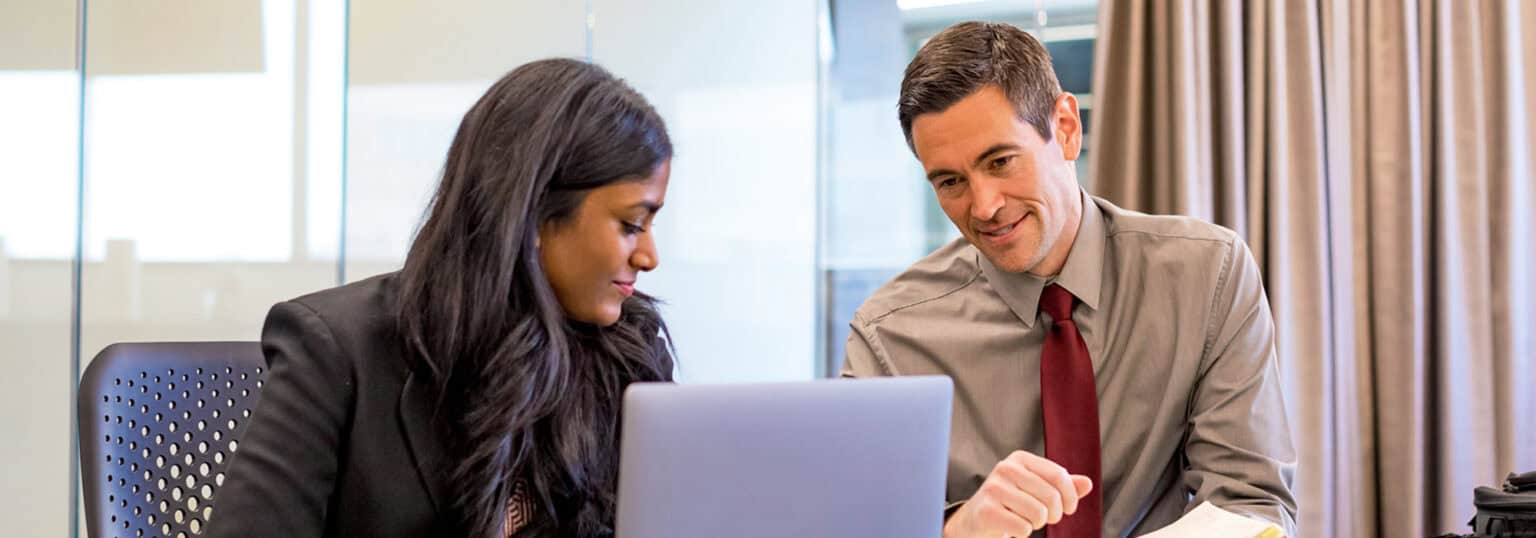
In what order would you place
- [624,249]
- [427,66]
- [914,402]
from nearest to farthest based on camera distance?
[914,402] < [624,249] < [427,66]

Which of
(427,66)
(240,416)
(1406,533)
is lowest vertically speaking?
(1406,533)

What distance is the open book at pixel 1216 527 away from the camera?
1.14 m

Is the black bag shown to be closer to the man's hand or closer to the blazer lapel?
the man's hand

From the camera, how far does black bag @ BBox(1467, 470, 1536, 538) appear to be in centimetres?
133

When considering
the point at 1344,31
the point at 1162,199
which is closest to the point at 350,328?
the point at 1162,199

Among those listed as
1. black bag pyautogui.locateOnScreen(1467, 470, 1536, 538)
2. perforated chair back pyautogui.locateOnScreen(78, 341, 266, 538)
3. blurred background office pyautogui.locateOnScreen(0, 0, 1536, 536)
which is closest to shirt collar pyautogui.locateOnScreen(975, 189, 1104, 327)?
black bag pyautogui.locateOnScreen(1467, 470, 1536, 538)

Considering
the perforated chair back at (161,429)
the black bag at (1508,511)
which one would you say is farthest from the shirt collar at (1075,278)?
the perforated chair back at (161,429)

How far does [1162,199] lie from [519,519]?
208 cm

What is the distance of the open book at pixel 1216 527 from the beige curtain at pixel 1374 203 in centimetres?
165

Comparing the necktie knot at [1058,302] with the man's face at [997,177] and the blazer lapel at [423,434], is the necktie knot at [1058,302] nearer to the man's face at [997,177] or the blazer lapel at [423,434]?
the man's face at [997,177]

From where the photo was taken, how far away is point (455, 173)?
3.87ft

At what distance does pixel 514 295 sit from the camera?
1218 mm

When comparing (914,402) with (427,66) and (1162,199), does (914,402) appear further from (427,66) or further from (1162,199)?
(1162,199)

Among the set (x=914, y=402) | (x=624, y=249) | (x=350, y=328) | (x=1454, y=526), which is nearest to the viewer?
(x=914, y=402)
